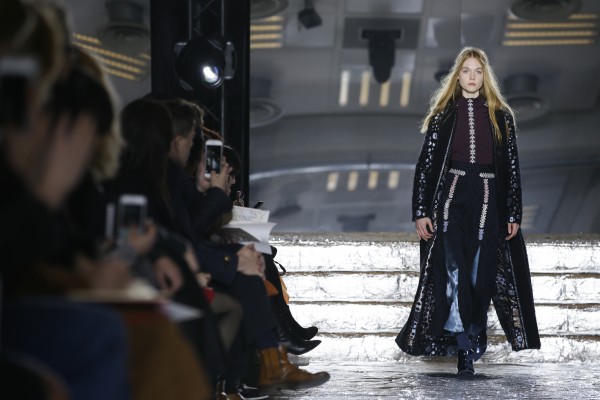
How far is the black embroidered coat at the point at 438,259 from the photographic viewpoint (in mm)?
5125

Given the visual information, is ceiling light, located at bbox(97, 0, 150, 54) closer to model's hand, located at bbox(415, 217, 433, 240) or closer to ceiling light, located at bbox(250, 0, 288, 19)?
ceiling light, located at bbox(250, 0, 288, 19)

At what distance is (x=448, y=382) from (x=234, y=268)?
162 centimetres

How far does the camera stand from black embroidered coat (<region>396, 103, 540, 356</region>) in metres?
5.12

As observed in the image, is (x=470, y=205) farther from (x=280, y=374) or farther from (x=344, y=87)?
Result: (x=344, y=87)

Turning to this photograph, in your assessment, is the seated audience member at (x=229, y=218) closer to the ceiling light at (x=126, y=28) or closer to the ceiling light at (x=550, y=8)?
the ceiling light at (x=126, y=28)

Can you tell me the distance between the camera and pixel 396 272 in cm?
625

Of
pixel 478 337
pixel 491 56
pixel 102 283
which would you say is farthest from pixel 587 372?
pixel 491 56

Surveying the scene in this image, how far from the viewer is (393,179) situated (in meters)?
11.5

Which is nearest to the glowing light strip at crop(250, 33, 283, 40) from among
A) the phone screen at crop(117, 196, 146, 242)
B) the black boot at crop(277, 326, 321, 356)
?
the black boot at crop(277, 326, 321, 356)

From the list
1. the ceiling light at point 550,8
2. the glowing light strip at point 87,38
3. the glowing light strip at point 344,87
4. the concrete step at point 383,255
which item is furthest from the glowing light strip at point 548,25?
the concrete step at point 383,255

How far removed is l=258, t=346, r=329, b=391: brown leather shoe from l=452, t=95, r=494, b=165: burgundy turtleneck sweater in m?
1.81

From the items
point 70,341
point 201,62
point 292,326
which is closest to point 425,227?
point 292,326

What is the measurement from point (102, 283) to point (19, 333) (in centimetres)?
16

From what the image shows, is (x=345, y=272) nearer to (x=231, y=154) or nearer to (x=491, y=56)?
(x=231, y=154)
